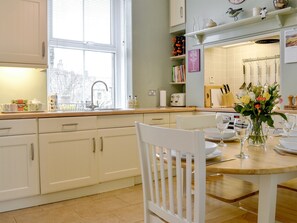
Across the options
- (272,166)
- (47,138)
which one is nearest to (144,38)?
(47,138)

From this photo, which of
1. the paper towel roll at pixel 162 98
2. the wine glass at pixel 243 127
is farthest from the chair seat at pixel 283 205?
the paper towel roll at pixel 162 98

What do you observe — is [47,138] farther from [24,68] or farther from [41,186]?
[24,68]

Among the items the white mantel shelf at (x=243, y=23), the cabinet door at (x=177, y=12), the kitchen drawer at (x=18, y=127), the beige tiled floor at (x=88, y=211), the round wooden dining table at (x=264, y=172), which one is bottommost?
the beige tiled floor at (x=88, y=211)

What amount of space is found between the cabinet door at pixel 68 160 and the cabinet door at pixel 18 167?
0.22 ft

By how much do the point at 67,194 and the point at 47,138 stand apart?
1.97 ft

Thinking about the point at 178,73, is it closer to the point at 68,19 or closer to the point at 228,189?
the point at 68,19

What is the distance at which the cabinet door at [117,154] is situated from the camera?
2.94 m

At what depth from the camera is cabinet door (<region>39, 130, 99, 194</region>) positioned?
2.62 m

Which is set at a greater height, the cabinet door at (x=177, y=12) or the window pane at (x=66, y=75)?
the cabinet door at (x=177, y=12)

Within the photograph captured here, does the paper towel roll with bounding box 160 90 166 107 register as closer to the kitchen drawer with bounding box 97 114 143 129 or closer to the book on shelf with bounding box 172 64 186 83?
the book on shelf with bounding box 172 64 186 83

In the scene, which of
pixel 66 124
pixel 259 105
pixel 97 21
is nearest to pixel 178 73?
pixel 97 21

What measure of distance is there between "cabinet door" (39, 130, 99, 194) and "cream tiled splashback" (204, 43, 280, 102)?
1851mm

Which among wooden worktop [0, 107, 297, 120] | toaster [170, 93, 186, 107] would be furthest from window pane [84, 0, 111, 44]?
wooden worktop [0, 107, 297, 120]

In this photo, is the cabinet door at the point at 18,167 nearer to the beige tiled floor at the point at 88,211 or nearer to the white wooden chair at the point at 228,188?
the beige tiled floor at the point at 88,211
